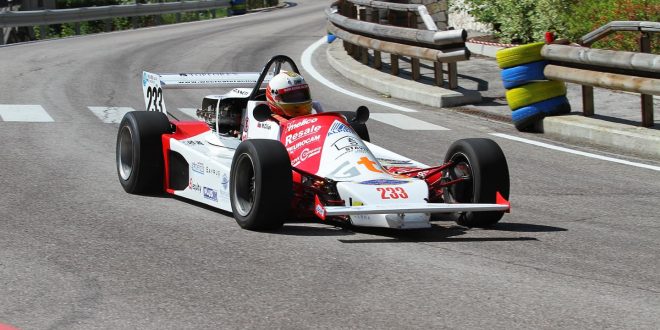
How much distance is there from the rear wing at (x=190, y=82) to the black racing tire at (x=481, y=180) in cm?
275

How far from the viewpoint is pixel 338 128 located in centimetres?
897

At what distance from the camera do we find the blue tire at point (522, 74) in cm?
1400

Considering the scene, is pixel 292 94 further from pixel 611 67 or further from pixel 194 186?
pixel 611 67

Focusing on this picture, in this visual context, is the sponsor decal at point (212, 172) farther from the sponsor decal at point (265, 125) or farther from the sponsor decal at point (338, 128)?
the sponsor decal at point (338, 128)

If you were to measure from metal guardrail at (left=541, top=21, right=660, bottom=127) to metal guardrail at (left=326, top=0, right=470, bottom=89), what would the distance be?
6.87 feet

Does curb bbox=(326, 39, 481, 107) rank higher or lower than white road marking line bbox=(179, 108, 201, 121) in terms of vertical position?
lower

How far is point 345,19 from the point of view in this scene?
21.0 meters

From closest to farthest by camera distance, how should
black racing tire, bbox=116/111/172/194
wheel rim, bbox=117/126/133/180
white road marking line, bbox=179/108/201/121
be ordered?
black racing tire, bbox=116/111/172/194, wheel rim, bbox=117/126/133/180, white road marking line, bbox=179/108/201/121

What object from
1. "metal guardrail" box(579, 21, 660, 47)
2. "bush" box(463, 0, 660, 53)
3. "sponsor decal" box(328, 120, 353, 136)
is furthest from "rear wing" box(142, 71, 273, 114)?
"bush" box(463, 0, 660, 53)

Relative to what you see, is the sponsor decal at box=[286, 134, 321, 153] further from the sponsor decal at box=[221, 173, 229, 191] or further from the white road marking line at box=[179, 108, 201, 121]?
the white road marking line at box=[179, 108, 201, 121]

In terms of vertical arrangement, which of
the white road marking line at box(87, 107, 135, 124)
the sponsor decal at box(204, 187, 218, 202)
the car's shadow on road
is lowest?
the car's shadow on road

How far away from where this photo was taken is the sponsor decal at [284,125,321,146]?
8990mm

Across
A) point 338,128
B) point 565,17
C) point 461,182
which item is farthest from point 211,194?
point 565,17

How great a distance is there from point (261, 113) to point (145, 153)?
121cm
